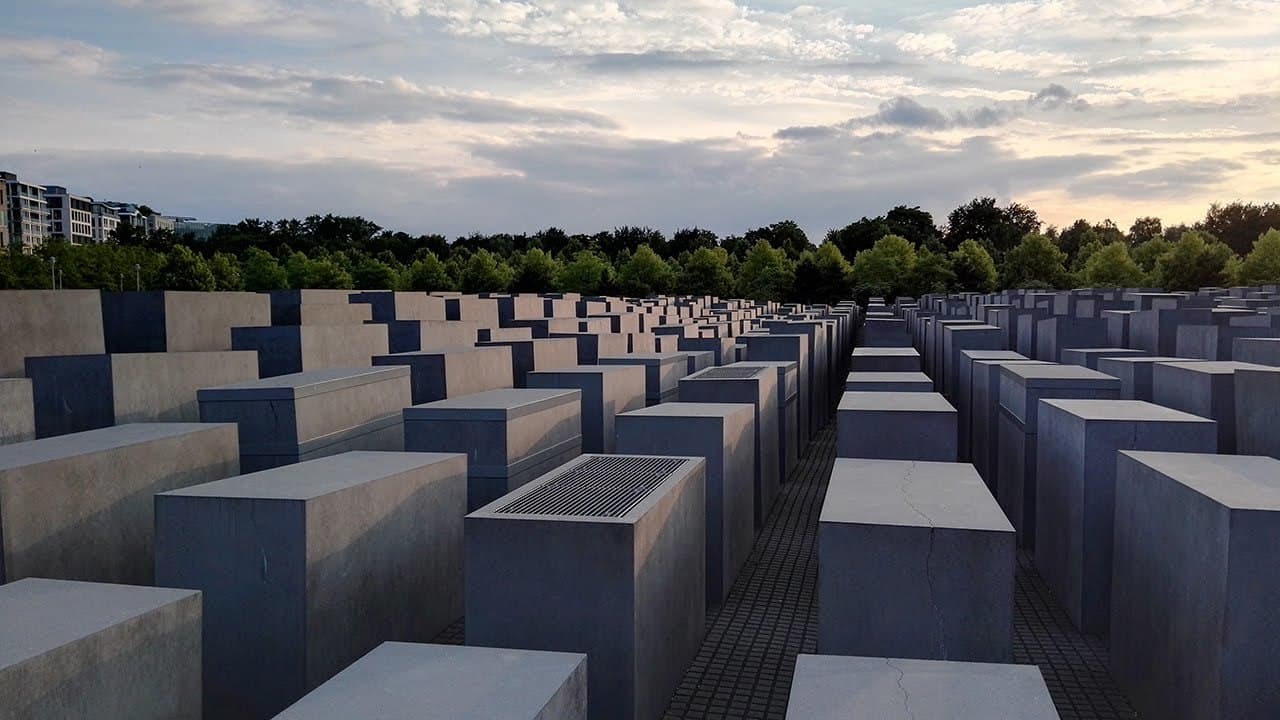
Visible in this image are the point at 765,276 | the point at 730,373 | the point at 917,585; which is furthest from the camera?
the point at 765,276

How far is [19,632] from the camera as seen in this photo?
532cm

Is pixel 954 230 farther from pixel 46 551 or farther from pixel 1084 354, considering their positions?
pixel 46 551

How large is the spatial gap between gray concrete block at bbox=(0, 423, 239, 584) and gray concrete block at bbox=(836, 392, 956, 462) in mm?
6776

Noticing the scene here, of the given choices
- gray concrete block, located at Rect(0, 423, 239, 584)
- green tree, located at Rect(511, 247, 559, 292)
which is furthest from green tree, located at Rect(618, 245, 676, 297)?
gray concrete block, located at Rect(0, 423, 239, 584)

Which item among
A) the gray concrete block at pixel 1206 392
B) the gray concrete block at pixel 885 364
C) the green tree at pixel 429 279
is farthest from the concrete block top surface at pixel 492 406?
the green tree at pixel 429 279

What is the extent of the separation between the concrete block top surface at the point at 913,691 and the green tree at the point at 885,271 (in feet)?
256

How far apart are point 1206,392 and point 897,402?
3.41 metres

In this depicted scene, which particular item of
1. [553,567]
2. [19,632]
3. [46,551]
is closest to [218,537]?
[46,551]

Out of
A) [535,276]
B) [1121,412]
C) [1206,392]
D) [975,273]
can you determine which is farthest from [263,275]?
[1121,412]

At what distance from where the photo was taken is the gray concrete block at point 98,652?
500 centimetres

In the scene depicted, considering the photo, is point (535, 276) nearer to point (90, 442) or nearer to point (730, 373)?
point (730, 373)

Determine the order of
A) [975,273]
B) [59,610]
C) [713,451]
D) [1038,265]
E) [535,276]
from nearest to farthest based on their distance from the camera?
[59,610] < [713,451] < [975,273] < [1038,265] < [535,276]

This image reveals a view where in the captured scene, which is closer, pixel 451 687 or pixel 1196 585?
pixel 451 687

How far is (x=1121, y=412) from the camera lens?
9.84 meters
